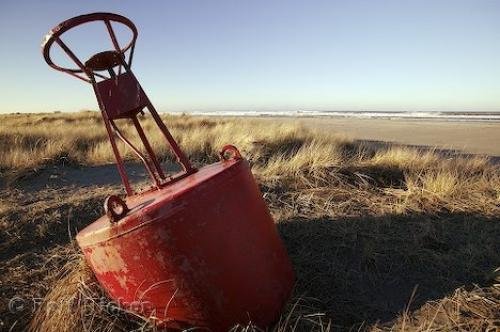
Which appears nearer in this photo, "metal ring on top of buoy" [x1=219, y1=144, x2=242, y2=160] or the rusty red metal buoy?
the rusty red metal buoy

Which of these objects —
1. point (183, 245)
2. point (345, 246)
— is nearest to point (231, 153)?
point (183, 245)

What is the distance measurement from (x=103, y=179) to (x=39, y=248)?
1.79m

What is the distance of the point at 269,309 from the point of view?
2871 mm

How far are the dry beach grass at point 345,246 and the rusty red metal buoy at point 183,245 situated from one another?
0.65 feet

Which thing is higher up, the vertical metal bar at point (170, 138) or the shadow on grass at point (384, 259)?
the vertical metal bar at point (170, 138)

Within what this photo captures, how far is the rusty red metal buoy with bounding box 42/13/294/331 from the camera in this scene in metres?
2.52

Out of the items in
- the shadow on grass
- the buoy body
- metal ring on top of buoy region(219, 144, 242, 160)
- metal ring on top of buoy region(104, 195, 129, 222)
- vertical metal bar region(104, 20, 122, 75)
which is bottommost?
the shadow on grass

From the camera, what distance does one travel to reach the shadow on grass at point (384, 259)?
3271mm

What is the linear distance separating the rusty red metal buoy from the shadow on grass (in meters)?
0.58

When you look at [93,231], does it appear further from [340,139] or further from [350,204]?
[340,139]

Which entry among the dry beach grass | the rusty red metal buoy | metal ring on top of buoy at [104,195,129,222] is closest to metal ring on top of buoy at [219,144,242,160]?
the rusty red metal buoy

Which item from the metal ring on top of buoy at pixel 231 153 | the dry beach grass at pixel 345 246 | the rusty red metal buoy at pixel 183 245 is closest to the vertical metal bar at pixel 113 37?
the rusty red metal buoy at pixel 183 245

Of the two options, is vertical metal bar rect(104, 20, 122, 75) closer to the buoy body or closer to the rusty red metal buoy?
the rusty red metal buoy

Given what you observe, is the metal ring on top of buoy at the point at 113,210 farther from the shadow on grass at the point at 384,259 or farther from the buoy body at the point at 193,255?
the shadow on grass at the point at 384,259
